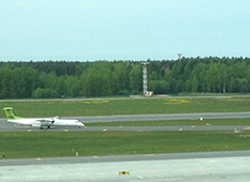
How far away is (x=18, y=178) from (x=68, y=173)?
9.48ft

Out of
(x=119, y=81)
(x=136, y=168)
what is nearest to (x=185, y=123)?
(x=136, y=168)

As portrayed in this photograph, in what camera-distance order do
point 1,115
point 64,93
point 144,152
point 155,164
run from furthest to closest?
point 64,93, point 1,115, point 144,152, point 155,164

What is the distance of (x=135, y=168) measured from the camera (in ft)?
95.7

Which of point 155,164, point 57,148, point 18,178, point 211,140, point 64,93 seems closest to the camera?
point 18,178

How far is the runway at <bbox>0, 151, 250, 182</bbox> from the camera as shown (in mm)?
26422

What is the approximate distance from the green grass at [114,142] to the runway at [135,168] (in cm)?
329

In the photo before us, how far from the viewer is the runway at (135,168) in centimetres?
2642

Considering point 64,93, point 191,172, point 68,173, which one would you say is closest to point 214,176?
point 191,172

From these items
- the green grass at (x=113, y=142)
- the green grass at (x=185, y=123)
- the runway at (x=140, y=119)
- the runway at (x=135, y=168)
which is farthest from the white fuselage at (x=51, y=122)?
the runway at (x=135, y=168)

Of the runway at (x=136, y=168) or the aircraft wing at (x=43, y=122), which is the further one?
the aircraft wing at (x=43, y=122)

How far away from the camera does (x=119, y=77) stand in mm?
182375

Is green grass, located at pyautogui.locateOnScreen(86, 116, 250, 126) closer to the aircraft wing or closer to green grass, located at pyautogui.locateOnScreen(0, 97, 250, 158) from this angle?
the aircraft wing

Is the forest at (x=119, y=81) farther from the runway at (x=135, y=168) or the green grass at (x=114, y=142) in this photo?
the runway at (x=135, y=168)

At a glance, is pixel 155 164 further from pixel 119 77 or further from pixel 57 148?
pixel 119 77
